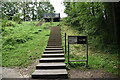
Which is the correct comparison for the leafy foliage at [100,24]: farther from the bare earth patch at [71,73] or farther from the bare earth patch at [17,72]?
the bare earth patch at [17,72]

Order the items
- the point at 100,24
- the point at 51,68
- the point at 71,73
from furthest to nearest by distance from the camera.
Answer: the point at 100,24 → the point at 51,68 → the point at 71,73

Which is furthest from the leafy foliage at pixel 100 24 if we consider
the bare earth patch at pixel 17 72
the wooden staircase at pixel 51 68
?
the bare earth patch at pixel 17 72

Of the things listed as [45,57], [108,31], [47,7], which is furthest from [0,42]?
[47,7]

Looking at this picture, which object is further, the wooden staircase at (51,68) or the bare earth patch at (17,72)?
the bare earth patch at (17,72)

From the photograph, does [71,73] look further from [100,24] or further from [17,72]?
[100,24]

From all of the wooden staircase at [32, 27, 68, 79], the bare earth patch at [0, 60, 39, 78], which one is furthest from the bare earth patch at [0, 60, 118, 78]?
the wooden staircase at [32, 27, 68, 79]

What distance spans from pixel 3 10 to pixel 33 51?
13.0 feet

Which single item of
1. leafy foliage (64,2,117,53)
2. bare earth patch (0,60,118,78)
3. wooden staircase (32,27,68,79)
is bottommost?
bare earth patch (0,60,118,78)

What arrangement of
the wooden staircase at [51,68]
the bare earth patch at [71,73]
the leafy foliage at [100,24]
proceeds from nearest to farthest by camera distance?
the wooden staircase at [51,68]
the bare earth patch at [71,73]
the leafy foliage at [100,24]

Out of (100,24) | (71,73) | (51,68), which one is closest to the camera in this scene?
(71,73)

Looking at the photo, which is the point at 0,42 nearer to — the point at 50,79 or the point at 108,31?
the point at 50,79

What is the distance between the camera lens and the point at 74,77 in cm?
439

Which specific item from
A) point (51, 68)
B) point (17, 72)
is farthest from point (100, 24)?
point (17, 72)

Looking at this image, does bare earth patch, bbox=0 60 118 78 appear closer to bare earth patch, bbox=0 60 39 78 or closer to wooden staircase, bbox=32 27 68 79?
bare earth patch, bbox=0 60 39 78
